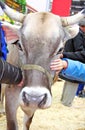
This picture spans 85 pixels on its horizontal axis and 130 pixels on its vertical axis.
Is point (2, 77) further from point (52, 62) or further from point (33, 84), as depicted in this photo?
point (52, 62)

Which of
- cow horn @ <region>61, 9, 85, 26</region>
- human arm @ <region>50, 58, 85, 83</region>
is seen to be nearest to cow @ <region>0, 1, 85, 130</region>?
cow horn @ <region>61, 9, 85, 26</region>

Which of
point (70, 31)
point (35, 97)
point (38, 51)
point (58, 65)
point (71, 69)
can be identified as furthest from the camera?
point (71, 69)

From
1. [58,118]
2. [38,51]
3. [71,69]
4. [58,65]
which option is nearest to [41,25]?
[38,51]

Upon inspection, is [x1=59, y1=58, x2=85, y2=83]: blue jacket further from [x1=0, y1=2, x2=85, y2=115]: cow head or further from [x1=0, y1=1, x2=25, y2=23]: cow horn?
[x1=0, y1=1, x2=25, y2=23]: cow horn

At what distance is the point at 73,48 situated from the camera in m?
6.96

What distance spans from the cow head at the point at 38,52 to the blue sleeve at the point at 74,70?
36cm

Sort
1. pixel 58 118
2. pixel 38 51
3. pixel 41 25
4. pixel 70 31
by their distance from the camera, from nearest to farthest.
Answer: pixel 38 51
pixel 41 25
pixel 70 31
pixel 58 118

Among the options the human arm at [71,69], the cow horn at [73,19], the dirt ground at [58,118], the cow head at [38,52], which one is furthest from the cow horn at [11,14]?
the dirt ground at [58,118]

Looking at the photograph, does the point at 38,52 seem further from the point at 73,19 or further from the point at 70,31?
the point at 73,19

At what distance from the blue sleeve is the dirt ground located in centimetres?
155

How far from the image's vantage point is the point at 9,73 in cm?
322

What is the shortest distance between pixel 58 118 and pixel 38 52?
3015 millimetres

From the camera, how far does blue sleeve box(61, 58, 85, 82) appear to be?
13.1 feet

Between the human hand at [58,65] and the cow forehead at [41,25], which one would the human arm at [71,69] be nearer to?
the human hand at [58,65]
